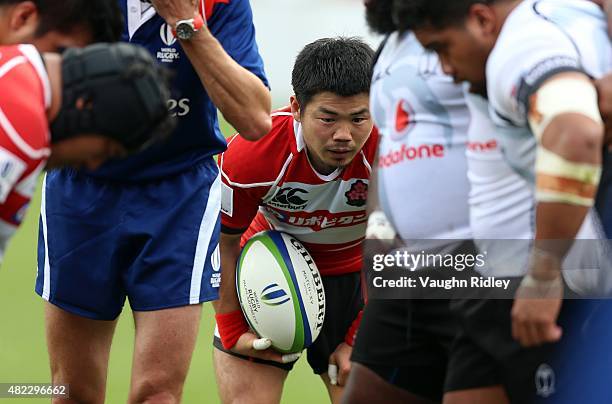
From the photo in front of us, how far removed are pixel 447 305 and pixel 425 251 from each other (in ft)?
0.67

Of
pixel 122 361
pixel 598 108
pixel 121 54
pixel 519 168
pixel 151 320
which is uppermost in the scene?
pixel 121 54

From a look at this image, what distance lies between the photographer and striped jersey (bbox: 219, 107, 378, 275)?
5699mm

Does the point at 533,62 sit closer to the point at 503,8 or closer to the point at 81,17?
the point at 503,8

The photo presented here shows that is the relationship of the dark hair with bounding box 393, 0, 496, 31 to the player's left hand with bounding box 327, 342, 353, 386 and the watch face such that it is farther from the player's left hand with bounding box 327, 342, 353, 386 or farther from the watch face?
the player's left hand with bounding box 327, 342, 353, 386

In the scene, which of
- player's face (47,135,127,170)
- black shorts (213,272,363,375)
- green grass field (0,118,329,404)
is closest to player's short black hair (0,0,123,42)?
player's face (47,135,127,170)

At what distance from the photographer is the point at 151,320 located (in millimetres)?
Answer: 5043

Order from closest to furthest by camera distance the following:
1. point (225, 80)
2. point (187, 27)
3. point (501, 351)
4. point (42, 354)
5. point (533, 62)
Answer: point (533, 62) < point (501, 351) < point (187, 27) < point (225, 80) < point (42, 354)

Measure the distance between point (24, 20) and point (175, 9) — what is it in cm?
112

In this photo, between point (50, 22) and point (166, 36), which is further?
point (166, 36)

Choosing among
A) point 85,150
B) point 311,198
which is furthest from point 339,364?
point 85,150

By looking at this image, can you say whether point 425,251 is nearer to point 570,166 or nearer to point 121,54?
point 570,166

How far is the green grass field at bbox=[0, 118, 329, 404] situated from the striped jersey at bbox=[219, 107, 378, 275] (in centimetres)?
173

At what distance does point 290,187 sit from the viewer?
18.8 ft

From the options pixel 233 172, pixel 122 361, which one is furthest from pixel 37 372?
pixel 233 172
